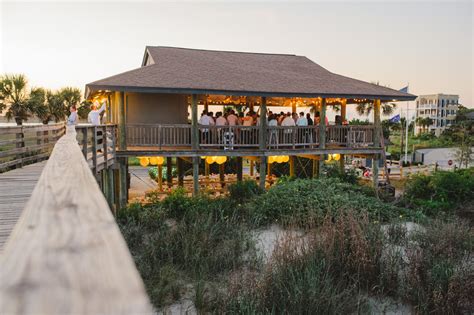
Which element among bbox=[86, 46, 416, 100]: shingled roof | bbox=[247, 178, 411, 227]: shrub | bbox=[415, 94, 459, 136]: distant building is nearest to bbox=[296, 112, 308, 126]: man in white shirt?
bbox=[86, 46, 416, 100]: shingled roof

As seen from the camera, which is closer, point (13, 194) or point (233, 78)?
point (13, 194)

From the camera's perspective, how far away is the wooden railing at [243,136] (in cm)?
1509

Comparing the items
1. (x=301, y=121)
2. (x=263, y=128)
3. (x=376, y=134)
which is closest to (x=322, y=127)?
(x=301, y=121)

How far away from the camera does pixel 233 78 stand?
16891 mm

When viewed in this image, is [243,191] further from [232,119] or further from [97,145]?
[97,145]

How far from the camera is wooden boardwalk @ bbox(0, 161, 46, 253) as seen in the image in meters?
5.62

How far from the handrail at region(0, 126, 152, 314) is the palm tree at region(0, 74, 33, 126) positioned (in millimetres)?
29960

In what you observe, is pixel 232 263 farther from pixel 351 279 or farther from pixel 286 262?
pixel 351 279

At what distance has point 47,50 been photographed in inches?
1502

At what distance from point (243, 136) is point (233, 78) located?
2.85 m

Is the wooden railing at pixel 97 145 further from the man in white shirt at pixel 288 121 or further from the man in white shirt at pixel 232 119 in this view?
the man in white shirt at pixel 288 121

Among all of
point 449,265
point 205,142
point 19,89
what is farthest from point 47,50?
point 449,265

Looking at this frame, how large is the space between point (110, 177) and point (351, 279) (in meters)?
8.65

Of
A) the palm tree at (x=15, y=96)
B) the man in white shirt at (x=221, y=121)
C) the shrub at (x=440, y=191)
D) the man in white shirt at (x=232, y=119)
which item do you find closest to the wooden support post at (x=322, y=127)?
the man in white shirt at (x=232, y=119)
